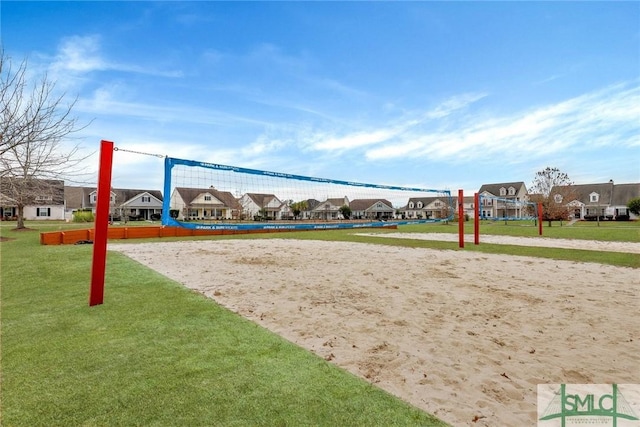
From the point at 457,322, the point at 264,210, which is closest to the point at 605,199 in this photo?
the point at 264,210

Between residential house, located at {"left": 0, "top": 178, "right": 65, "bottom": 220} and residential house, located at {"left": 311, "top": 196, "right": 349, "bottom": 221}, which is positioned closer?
residential house, located at {"left": 0, "top": 178, "right": 65, "bottom": 220}

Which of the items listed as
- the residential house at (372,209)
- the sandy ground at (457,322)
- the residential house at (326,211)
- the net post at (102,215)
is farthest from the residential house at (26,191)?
the residential house at (372,209)

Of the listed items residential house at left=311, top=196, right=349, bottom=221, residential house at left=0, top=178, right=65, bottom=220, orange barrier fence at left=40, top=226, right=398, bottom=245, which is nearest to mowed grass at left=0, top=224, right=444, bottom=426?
orange barrier fence at left=40, top=226, right=398, bottom=245

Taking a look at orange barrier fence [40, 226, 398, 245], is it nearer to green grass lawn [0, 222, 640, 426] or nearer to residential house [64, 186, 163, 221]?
green grass lawn [0, 222, 640, 426]

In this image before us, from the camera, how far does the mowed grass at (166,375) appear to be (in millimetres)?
2174

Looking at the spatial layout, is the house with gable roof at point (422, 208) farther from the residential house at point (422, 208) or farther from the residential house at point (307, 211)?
the residential house at point (307, 211)

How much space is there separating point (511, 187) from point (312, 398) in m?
74.9

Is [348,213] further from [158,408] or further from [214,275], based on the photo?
[158,408]

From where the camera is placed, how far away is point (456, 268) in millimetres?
8117

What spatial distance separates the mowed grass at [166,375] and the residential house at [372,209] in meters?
62.2

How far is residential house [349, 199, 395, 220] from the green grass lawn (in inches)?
2447

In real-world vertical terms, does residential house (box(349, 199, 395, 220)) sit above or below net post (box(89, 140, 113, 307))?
above

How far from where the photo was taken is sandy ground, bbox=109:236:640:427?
107 inches

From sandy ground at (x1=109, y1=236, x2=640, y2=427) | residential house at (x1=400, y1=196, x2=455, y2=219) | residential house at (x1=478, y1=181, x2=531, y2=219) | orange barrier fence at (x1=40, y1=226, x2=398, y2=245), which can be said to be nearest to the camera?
sandy ground at (x1=109, y1=236, x2=640, y2=427)
